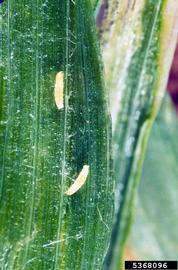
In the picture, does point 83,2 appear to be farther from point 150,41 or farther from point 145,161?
point 145,161

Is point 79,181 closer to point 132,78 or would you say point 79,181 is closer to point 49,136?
point 49,136

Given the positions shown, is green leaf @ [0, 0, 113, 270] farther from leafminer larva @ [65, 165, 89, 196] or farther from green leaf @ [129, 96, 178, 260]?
green leaf @ [129, 96, 178, 260]

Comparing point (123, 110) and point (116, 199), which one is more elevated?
point (123, 110)

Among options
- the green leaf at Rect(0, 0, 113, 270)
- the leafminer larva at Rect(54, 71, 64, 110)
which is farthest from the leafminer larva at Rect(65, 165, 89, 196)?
the leafminer larva at Rect(54, 71, 64, 110)

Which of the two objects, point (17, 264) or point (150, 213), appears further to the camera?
point (150, 213)

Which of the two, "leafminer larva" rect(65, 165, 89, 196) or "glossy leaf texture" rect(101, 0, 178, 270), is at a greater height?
"glossy leaf texture" rect(101, 0, 178, 270)

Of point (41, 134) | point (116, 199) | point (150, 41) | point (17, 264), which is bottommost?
point (17, 264)

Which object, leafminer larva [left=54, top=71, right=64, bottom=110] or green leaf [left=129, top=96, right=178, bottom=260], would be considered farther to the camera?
green leaf [left=129, top=96, right=178, bottom=260]

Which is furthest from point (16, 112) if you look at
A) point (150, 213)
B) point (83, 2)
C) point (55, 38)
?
point (150, 213)
